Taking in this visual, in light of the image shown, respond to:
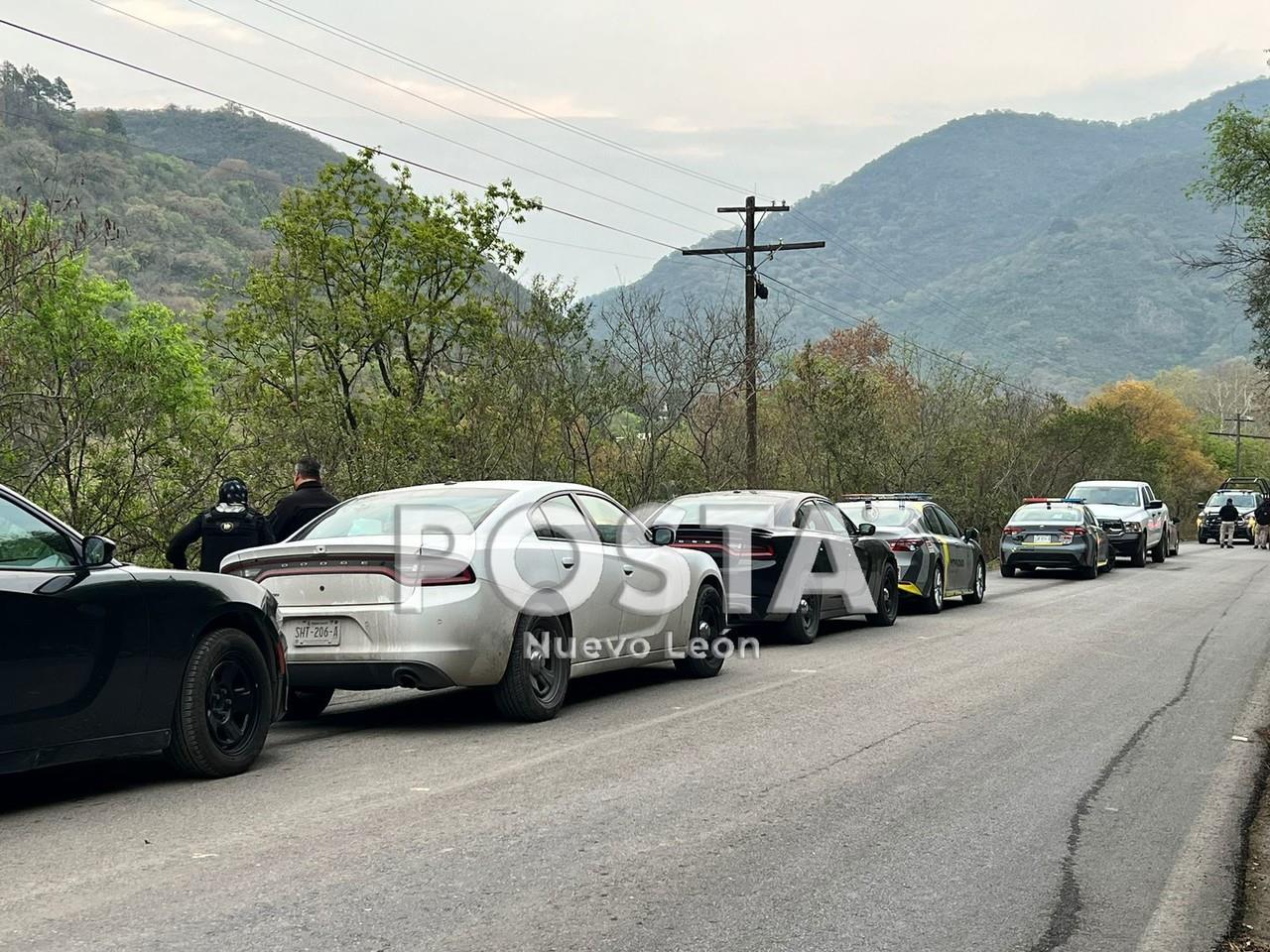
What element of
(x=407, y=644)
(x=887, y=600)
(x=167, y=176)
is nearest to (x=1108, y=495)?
(x=887, y=600)

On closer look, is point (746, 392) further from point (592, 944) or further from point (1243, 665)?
point (592, 944)

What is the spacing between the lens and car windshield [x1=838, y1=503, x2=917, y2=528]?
18841 mm

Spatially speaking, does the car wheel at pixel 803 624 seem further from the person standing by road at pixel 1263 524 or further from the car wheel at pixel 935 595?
the person standing by road at pixel 1263 524

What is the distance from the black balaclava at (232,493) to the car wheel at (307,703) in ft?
5.80

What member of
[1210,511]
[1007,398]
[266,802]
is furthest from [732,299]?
[1210,511]

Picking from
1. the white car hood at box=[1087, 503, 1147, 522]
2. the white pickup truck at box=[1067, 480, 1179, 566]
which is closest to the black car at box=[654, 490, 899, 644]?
the white pickup truck at box=[1067, 480, 1179, 566]

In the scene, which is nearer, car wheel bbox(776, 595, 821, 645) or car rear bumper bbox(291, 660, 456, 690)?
car rear bumper bbox(291, 660, 456, 690)

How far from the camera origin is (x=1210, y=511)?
185 ft

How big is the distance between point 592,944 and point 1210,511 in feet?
186

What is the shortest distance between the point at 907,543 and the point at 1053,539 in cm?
959

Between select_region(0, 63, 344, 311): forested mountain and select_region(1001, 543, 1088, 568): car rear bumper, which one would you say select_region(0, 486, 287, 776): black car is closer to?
select_region(1001, 543, 1088, 568): car rear bumper

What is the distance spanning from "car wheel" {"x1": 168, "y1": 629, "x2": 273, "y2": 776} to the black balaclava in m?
3.34

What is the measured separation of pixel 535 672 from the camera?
9.12m

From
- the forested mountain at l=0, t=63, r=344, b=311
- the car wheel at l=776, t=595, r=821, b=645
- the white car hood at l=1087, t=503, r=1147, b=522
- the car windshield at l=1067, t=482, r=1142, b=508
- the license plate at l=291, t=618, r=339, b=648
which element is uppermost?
the forested mountain at l=0, t=63, r=344, b=311
